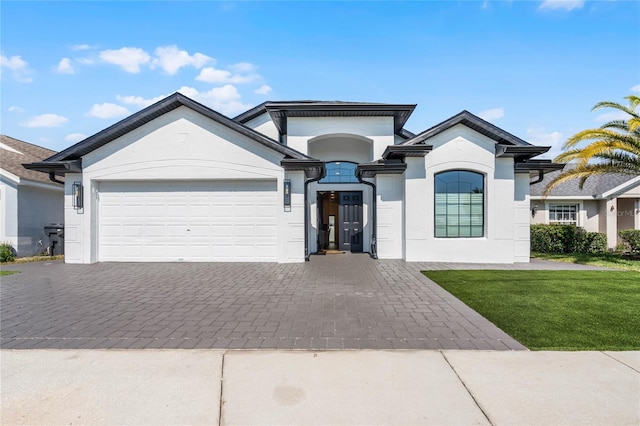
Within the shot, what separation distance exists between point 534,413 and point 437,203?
30.1ft

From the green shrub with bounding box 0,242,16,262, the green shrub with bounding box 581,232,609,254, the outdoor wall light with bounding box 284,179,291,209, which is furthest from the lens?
the green shrub with bounding box 581,232,609,254

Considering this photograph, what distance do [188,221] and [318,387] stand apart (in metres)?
9.33

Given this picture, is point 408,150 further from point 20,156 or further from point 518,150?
point 20,156

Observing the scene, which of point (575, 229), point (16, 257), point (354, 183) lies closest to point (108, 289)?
point (16, 257)

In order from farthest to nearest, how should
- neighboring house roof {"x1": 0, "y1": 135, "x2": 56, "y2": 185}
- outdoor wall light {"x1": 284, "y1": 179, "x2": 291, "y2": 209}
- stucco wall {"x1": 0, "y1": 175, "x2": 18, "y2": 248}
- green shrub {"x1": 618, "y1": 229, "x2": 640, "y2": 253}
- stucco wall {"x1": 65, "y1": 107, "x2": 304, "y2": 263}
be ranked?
green shrub {"x1": 618, "y1": 229, "x2": 640, "y2": 253}, neighboring house roof {"x1": 0, "y1": 135, "x2": 56, "y2": 185}, stucco wall {"x1": 0, "y1": 175, "x2": 18, "y2": 248}, stucco wall {"x1": 65, "y1": 107, "x2": 304, "y2": 263}, outdoor wall light {"x1": 284, "y1": 179, "x2": 291, "y2": 209}

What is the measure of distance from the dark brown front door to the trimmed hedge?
9.12m

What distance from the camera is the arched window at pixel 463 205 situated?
11.4 meters

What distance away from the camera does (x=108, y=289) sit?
734 centimetres

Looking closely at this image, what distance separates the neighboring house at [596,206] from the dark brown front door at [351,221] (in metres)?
10.2

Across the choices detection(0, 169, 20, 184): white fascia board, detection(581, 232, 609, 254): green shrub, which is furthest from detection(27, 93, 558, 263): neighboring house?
detection(581, 232, 609, 254): green shrub

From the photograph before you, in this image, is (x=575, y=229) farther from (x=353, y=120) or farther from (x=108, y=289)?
(x=108, y=289)

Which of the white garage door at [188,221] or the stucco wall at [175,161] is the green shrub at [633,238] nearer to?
the stucco wall at [175,161]

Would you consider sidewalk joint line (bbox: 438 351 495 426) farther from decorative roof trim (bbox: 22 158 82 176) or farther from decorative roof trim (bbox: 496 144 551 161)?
decorative roof trim (bbox: 22 158 82 176)

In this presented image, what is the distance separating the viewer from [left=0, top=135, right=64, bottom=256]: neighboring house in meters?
12.5
